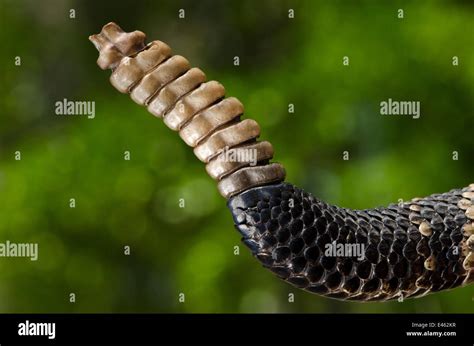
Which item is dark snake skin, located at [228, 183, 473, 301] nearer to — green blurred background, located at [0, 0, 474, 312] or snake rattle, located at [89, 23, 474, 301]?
snake rattle, located at [89, 23, 474, 301]

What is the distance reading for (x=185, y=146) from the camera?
9.57 ft

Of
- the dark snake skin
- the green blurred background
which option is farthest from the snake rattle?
the green blurred background

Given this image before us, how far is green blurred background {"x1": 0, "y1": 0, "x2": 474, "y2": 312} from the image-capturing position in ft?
9.27

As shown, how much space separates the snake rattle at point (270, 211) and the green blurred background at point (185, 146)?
188 cm

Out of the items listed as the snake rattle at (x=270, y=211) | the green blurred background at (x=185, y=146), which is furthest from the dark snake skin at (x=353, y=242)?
the green blurred background at (x=185, y=146)

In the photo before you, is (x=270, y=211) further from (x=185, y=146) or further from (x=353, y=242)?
(x=185, y=146)

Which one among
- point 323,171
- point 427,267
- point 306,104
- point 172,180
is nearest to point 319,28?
point 306,104

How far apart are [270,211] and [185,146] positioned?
6.97ft

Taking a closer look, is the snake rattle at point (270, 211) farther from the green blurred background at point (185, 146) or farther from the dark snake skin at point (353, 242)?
the green blurred background at point (185, 146)

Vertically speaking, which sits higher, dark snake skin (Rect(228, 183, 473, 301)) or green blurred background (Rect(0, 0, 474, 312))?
green blurred background (Rect(0, 0, 474, 312))

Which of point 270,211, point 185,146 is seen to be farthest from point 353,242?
point 185,146

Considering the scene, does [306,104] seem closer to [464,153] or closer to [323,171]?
[323,171]

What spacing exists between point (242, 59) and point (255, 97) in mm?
146

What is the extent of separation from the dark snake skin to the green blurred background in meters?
1.84
